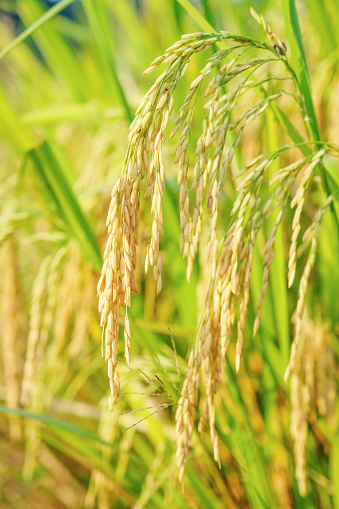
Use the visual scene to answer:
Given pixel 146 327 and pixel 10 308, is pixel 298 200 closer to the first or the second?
pixel 146 327

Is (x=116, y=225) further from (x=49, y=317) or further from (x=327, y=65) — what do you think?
(x=327, y=65)

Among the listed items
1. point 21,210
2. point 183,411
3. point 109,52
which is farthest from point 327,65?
point 183,411

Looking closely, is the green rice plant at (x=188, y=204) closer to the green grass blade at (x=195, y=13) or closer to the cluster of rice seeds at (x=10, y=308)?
the green grass blade at (x=195, y=13)

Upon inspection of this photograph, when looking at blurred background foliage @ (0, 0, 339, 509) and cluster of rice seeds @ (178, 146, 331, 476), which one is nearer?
cluster of rice seeds @ (178, 146, 331, 476)

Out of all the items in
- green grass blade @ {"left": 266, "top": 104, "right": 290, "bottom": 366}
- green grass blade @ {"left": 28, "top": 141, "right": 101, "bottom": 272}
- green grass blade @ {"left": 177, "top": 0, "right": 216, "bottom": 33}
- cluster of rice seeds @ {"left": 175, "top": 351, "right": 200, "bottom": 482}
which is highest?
green grass blade @ {"left": 177, "top": 0, "right": 216, "bottom": 33}

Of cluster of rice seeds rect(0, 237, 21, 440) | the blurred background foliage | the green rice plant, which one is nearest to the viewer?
the green rice plant

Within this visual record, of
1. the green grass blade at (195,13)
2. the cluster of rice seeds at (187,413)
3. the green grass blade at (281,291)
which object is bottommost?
the cluster of rice seeds at (187,413)

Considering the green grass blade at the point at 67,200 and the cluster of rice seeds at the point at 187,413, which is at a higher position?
the green grass blade at the point at 67,200

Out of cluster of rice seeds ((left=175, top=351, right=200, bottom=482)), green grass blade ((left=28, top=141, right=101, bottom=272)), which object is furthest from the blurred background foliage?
cluster of rice seeds ((left=175, top=351, right=200, bottom=482))

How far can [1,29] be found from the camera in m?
2.66

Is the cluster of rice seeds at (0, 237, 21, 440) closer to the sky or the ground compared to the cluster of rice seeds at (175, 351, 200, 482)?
closer to the sky

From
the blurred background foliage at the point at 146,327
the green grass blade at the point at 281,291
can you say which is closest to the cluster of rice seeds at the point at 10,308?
the blurred background foliage at the point at 146,327

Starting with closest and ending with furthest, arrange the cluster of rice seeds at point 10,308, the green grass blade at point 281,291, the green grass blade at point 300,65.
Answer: the green grass blade at point 300,65, the green grass blade at point 281,291, the cluster of rice seeds at point 10,308

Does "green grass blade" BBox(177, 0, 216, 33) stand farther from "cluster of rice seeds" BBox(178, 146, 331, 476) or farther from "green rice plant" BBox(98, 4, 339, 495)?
"cluster of rice seeds" BBox(178, 146, 331, 476)
